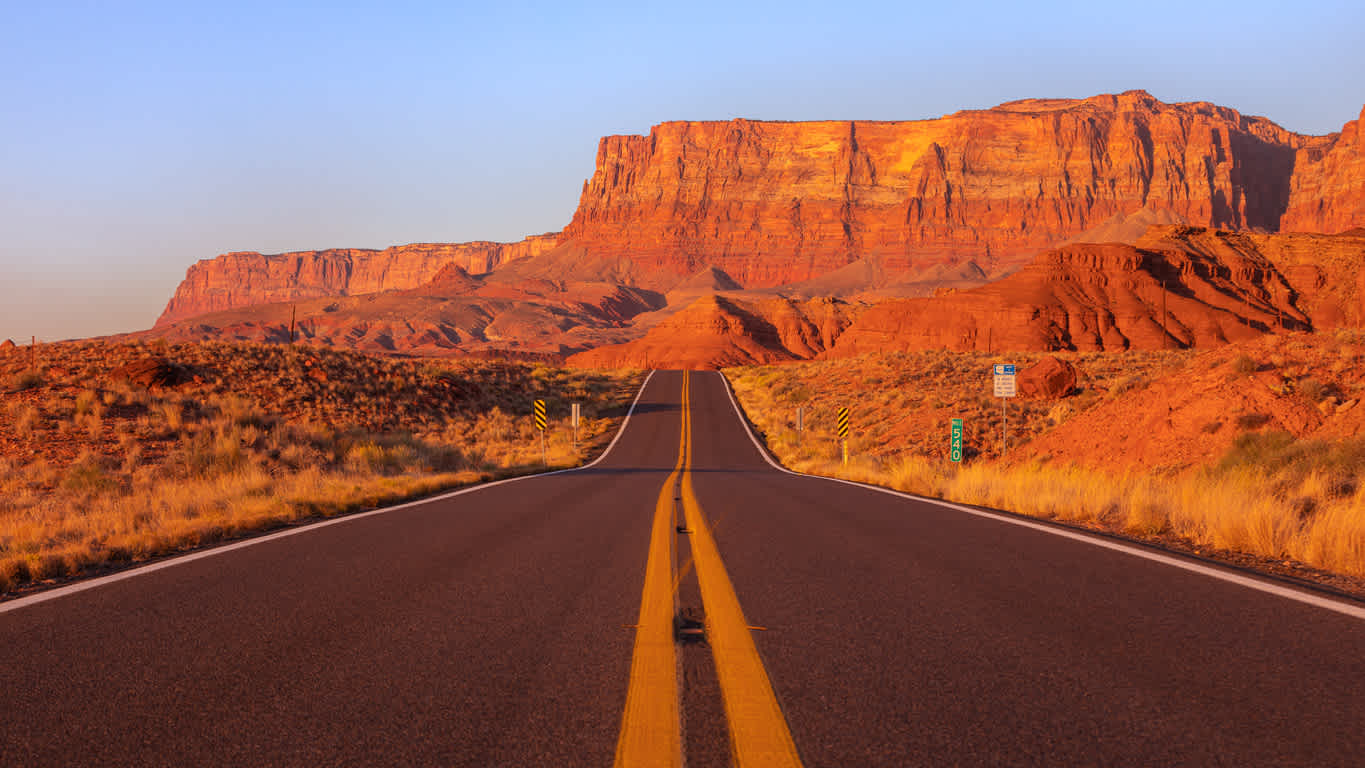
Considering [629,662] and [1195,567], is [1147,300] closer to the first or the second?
[1195,567]

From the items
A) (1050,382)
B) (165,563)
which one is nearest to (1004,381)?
(1050,382)

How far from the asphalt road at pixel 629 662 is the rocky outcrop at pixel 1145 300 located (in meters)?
90.1

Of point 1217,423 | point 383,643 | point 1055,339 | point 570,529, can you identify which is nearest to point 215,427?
point 570,529

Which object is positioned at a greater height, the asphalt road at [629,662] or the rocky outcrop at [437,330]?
the rocky outcrop at [437,330]

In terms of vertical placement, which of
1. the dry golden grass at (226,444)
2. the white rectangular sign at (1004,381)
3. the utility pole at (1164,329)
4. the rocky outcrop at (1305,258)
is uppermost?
the rocky outcrop at (1305,258)

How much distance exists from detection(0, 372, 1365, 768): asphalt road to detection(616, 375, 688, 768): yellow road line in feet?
0.18

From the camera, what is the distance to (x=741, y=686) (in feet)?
11.5

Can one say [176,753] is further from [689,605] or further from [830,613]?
[830,613]

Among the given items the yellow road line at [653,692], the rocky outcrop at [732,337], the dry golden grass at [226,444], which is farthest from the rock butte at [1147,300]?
the yellow road line at [653,692]

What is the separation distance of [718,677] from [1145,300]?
101883 mm

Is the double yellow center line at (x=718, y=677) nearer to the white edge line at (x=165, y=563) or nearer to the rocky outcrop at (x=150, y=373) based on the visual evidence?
the white edge line at (x=165, y=563)

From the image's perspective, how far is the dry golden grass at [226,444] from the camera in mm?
9297

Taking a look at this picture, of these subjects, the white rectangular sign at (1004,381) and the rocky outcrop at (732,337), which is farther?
the rocky outcrop at (732,337)

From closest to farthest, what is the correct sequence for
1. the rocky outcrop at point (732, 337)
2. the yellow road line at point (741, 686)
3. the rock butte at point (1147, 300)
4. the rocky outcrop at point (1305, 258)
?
the yellow road line at point (741, 686)
the rock butte at point (1147, 300)
the rocky outcrop at point (1305, 258)
the rocky outcrop at point (732, 337)
